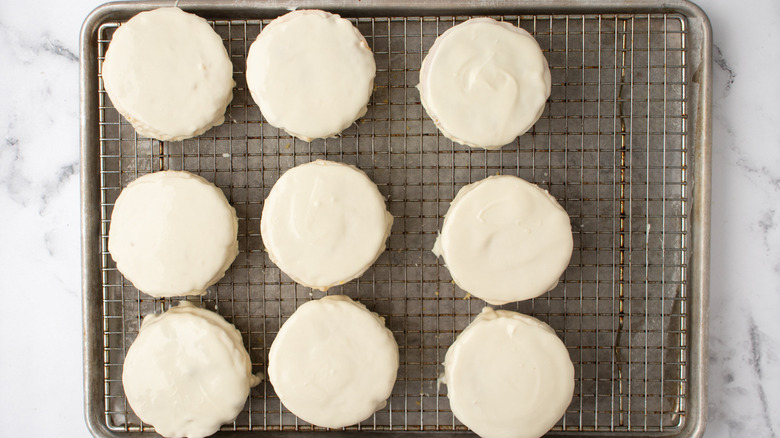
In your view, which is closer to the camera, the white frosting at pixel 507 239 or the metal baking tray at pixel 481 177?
the white frosting at pixel 507 239

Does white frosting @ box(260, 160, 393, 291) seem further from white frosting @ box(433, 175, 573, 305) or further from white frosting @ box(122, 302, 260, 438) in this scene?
white frosting @ box(122, 302, 260, 438)

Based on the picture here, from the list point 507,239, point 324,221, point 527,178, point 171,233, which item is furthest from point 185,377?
point 527,178

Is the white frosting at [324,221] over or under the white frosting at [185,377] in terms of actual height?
over

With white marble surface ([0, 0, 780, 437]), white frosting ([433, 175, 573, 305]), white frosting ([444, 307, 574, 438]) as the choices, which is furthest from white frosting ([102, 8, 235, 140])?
white frosting ([444, 307, 574, 438])

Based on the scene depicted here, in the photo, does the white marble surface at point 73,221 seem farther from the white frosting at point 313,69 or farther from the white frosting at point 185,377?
the white frosting at point 313,69

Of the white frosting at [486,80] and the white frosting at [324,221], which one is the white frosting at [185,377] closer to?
the white frosting at [324,221]

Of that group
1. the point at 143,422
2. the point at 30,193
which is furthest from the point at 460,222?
the point at 30,193

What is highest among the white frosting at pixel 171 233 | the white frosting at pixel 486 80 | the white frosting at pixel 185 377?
the white frosting at pixel 486 80

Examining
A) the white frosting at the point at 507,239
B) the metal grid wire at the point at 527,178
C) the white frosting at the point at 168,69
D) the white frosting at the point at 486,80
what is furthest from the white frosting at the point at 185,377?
the white frosting at the point at 486,80
